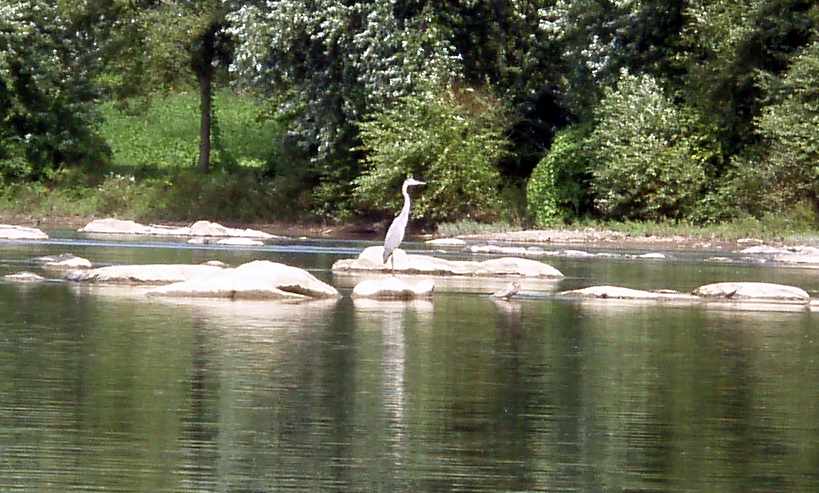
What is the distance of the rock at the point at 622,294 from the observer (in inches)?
966

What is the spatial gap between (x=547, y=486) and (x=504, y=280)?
18.0m

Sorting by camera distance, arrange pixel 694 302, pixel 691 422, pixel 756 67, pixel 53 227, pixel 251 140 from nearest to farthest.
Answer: pixel 691 422 < pixel 694 302 < pixel 756 67 < pixel 53 227 < pixel 251 140

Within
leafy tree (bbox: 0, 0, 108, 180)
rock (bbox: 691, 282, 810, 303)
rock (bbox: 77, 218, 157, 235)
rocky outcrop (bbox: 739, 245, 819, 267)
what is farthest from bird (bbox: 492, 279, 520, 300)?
leafy tree (bbox: 0, 0, 108, 180)

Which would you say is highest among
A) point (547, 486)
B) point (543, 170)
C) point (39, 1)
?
point (39, 1)

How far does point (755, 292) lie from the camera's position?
2464 centimetres

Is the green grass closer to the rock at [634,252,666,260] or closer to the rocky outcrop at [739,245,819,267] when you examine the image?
the rock at [634,252,666,260]

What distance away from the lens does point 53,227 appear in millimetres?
49281

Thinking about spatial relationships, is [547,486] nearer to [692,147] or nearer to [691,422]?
[691,422]

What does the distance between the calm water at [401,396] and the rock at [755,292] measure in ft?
5.54

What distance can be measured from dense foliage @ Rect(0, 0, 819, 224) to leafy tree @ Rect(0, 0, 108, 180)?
0.64 meters

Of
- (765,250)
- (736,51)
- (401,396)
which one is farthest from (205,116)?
(401,396)

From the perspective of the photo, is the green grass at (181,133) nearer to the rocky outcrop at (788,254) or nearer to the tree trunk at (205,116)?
the tree trunk at (205,116)

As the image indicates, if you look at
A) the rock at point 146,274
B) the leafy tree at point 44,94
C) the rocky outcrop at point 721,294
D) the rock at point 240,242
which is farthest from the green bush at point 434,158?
the rocky outcrop at point 721,294

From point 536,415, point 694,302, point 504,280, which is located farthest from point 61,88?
point 536,415
